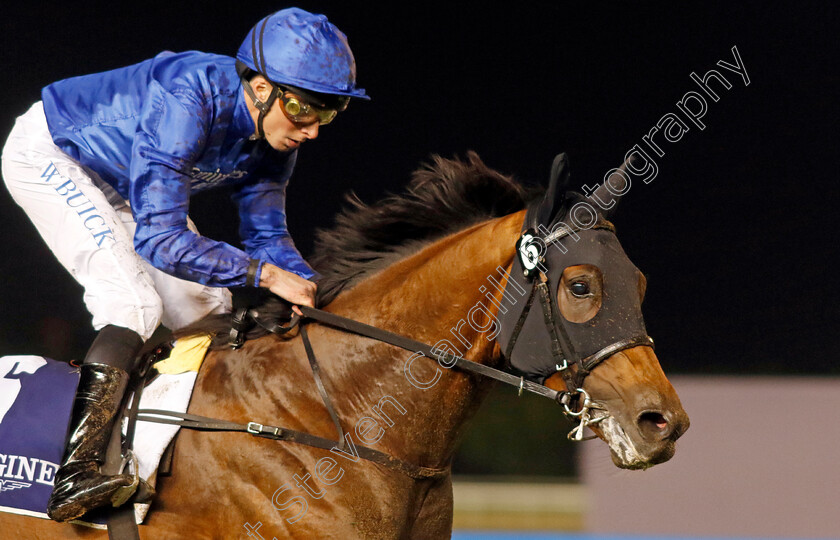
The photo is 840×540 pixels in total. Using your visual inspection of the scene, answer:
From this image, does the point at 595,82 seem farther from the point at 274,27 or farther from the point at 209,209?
the point at 274,27

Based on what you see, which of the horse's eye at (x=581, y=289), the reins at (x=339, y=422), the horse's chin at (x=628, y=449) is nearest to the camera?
the horse's chin at (x=628, y=449)

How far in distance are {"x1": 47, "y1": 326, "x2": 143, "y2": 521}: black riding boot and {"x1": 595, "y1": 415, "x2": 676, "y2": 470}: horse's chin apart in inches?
43.9

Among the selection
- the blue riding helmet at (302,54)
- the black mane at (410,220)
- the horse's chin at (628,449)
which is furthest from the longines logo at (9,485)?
the horse's chin at (628,449)

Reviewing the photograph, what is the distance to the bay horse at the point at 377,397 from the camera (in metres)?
1.86

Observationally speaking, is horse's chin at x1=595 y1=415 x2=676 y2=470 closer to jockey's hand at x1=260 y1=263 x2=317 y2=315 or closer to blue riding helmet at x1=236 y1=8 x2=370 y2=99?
jockey's hand at x1=260 y1=263 x2=317 y2=315

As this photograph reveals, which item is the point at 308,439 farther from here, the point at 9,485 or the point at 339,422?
the point at 9,485

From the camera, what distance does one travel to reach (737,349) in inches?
193

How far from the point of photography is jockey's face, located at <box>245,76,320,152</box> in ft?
7.06

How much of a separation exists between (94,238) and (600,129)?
138 inches

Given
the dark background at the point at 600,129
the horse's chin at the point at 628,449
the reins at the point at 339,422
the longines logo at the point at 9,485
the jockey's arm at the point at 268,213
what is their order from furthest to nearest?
the dark background at the point at 600,129, the jockey's arm at the point at 268,213, the longines logo at the point at 9,485, the reins at the point at 339,422, the horse's chin at the point at 628,449

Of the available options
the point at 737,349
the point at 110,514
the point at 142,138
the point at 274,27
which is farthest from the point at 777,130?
the point at 110,514

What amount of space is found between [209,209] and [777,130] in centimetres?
349

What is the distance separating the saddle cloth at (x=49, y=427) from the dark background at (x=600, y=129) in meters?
2.71

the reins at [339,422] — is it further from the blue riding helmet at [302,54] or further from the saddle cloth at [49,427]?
the blue riding helmet at [302,54]
